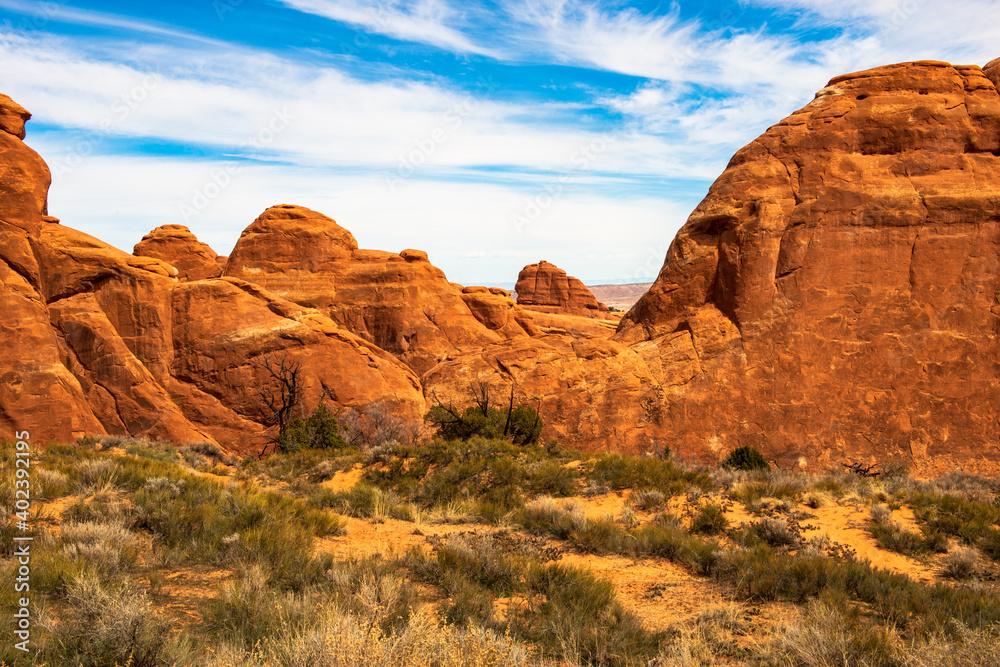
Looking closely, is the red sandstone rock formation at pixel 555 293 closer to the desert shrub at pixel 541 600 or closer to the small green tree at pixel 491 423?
the small green tree at pixel 491 423

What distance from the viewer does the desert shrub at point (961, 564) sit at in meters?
7.45

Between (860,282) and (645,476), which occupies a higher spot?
(860,282)

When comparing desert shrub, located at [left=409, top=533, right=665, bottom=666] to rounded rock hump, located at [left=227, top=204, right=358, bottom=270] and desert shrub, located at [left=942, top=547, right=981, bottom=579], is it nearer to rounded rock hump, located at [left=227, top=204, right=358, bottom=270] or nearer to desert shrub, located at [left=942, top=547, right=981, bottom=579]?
desert shrub, located at [left=942, top=547, right=981, bottom=579]

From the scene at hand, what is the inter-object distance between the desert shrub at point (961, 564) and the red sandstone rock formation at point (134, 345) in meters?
18.8

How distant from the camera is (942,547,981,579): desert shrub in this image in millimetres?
7453

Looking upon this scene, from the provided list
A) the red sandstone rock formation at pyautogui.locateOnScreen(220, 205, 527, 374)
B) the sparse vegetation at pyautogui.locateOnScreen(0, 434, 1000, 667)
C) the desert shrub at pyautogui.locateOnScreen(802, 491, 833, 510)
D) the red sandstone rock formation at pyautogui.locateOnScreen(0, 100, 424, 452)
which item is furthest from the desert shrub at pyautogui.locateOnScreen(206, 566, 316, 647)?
the red sandstone rock formation at pyautogui.locateOnScreen(220, 205, 527, 374)

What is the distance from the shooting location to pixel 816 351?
19.1m

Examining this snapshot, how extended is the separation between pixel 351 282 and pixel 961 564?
1360 inches

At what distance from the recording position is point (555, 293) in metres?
91.9

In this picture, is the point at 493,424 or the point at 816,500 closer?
the point at 816,500

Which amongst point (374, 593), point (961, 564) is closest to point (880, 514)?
point (961, 564)

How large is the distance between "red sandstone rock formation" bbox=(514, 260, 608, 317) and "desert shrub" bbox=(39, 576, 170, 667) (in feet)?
276

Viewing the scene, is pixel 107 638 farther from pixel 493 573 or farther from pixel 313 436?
pixel 313 436

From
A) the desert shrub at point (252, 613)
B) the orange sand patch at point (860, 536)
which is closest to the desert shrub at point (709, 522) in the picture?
the orange sand patch at point (860, 536)
